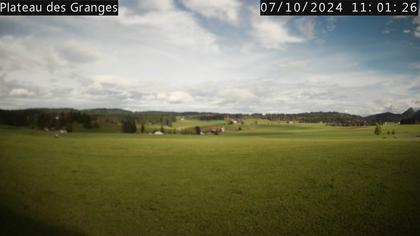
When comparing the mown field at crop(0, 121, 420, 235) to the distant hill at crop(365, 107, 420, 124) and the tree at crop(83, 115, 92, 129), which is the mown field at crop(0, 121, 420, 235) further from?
the tree at crop(83, 115, 92, 129)

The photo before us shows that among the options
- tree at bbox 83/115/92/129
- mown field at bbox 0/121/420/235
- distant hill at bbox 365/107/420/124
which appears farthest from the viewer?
tree at bbox 83/115/92/129

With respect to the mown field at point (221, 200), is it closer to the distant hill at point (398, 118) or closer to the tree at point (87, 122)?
the distant hill at point (398, 118)

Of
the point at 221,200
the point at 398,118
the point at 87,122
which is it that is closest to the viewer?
the point at 221,200

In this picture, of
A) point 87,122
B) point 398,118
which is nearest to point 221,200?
point 398,118

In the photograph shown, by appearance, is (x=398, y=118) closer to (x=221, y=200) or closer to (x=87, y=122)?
(x=221, y=200)

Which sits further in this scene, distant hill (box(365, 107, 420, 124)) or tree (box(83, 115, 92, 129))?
tree (box(83, 115, 92, 129))

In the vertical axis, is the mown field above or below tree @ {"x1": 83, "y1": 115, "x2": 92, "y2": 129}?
below

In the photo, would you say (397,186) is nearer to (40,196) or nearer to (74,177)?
(40,196)

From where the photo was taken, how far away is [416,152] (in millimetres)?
29938

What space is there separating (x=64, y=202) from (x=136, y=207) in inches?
187

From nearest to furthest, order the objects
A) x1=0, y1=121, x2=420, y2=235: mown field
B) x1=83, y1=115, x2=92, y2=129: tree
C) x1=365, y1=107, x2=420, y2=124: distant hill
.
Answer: x1=0, y1=121, x2=420, y2=235: mown field, x1=365, y1=107, x2=420, y2=124: distant hill, x1=83, y1=115, x2=92, y2=129: tree

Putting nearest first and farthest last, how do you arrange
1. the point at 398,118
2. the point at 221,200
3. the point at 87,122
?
1. the point at 221,200
2. the point at 398,118
3. the point at 87,122

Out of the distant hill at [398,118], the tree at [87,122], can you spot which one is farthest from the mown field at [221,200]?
the tree at [87,122]

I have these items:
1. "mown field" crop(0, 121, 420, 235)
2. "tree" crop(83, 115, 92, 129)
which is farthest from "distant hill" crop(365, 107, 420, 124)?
"tree" crop(83, 115, 92, 129)
